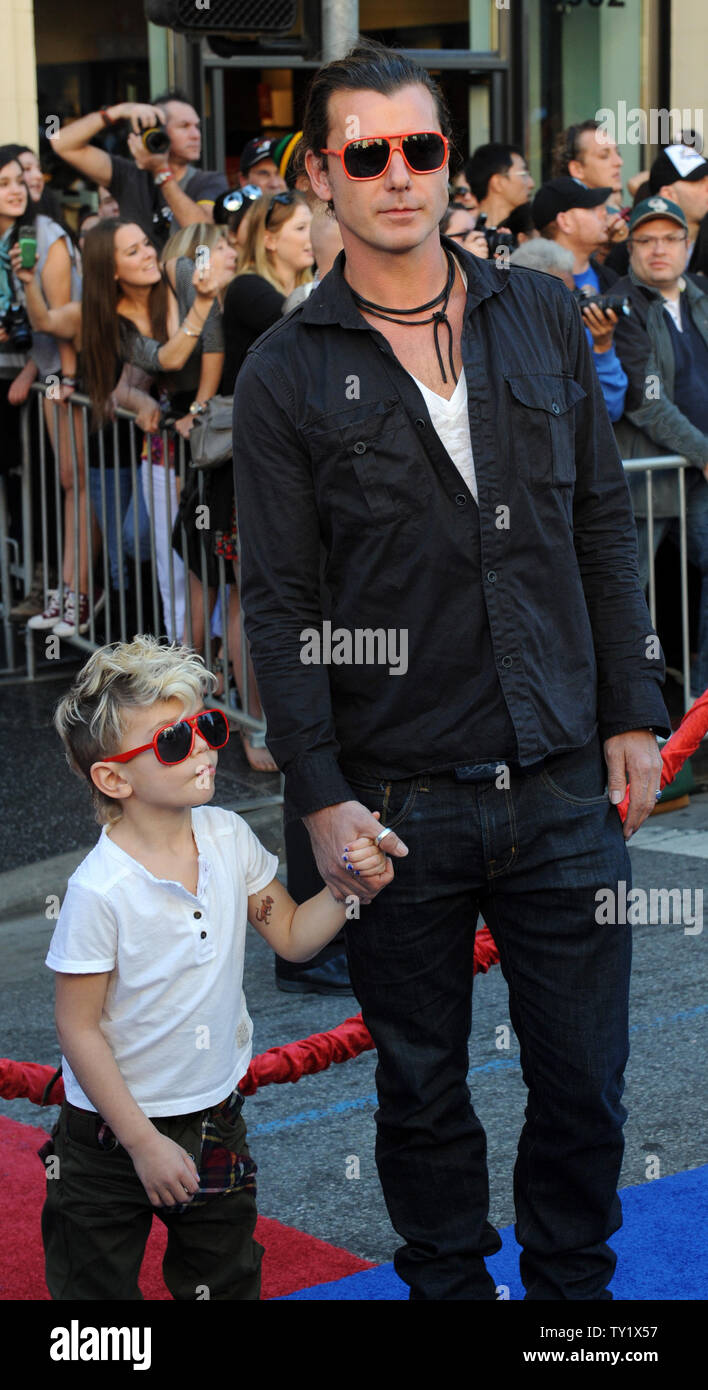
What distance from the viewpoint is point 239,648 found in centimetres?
648

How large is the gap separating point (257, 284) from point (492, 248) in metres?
1.48

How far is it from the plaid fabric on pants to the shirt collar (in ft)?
4.16

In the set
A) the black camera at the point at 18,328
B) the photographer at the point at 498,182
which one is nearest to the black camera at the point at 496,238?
the photographer at the point at 498,182

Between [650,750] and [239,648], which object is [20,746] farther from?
[650,750]

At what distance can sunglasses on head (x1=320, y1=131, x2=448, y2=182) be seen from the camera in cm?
259

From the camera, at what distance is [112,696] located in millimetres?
2795

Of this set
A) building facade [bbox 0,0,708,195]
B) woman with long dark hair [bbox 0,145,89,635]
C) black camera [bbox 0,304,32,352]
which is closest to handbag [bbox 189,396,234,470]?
woman with long dark hair [bbox 0,145,89,635]

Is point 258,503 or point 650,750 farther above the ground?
point 258,503

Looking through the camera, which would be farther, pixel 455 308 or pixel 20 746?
pixel 20 746

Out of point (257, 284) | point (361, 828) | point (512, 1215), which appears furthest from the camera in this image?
point (257, 284)

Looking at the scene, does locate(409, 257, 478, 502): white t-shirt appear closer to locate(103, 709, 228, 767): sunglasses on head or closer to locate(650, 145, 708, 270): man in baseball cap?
locate(103, 709, 228, 767): sunglasses on head

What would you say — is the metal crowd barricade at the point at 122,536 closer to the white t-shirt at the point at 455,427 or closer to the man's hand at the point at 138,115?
the man's hand at the point at 138,115
